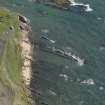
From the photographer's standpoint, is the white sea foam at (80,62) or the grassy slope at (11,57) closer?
the grassy slope at (11,57)

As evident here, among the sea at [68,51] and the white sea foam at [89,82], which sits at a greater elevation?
the sea at [68,51]

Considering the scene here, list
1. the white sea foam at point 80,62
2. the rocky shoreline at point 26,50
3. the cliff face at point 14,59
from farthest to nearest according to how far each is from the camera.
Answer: the white sea foam at point 80,62 → the rocky shoreline at point 26,50 → the cliff face at point 14,59

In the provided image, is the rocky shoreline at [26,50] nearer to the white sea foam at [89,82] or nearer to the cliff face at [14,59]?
the cliff face at [14,59]

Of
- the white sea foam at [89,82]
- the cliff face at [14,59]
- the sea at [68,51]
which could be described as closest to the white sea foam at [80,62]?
the sea at [68,51]

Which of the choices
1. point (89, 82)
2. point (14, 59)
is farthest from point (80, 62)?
point (14, 59)

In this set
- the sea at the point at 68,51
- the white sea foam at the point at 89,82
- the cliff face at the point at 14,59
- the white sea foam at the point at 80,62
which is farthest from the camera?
the white sea foam at the point at 80,62

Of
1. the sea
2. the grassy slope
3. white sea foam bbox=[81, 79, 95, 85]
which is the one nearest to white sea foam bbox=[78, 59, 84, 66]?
the sea

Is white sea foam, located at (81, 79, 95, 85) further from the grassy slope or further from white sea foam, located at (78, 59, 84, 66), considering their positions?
the grassy slope
